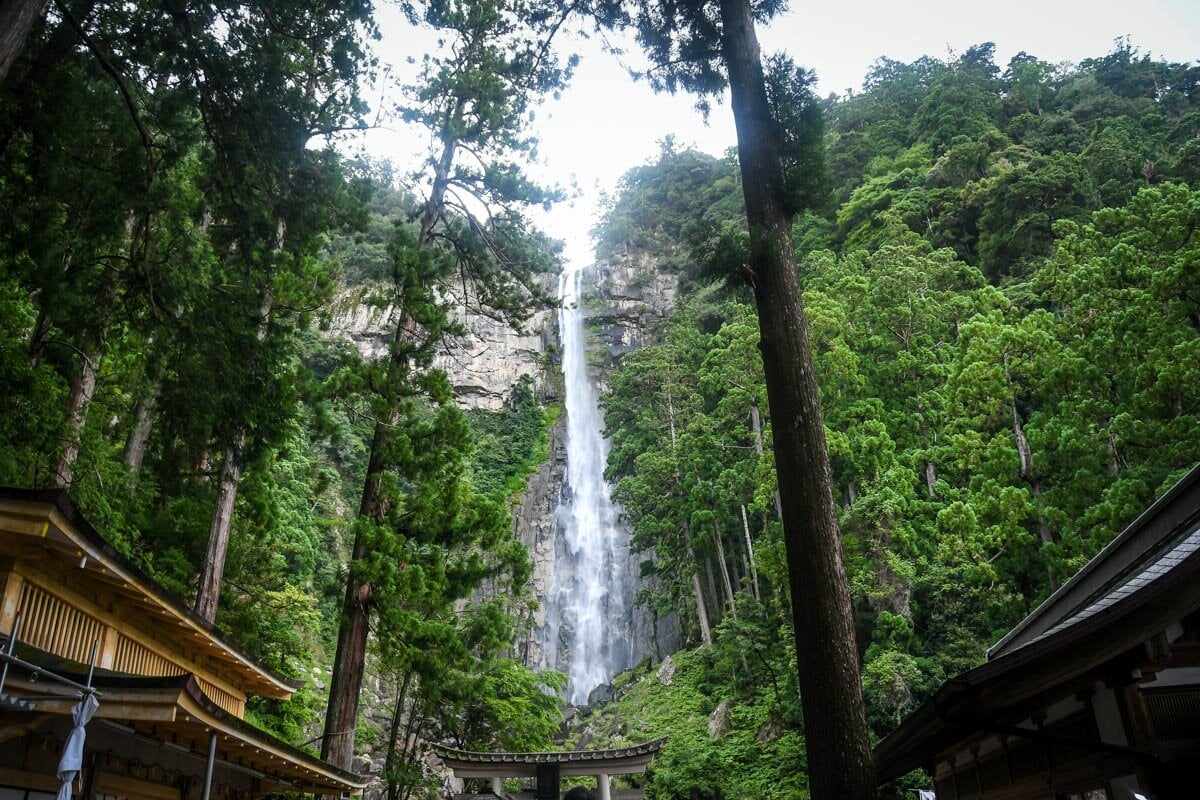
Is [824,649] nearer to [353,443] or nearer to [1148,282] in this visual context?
[1148,282]

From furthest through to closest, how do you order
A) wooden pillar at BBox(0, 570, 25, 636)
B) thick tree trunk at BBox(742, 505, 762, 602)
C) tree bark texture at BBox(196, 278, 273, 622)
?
thick tree trunk at BBox(742, 505, 762, 602) → tree bark texture at BBox(196, 278, 273, 622) → wooden pillar at BBox(0, 570, 25, 636)

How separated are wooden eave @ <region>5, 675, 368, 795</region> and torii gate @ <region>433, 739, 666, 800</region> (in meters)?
6.00

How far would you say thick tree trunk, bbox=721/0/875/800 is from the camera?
3744 millimetres

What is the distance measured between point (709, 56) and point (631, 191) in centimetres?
4001

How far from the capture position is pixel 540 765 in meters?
12.5

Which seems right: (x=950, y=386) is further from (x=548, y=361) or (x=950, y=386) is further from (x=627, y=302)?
(x=627, y=302)

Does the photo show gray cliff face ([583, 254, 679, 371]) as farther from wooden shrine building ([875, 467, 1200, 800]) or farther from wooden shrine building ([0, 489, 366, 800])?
wooden shrine building ([875, 467, 1200, 800])

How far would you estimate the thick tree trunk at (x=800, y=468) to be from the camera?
3.74 meters

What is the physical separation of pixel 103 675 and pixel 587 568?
89.7ft

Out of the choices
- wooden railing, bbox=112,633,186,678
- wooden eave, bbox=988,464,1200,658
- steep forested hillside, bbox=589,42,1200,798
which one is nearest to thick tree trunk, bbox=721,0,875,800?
steep forested hillside, bbox=589,42,1200,798

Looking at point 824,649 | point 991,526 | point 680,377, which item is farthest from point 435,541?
point 680,377

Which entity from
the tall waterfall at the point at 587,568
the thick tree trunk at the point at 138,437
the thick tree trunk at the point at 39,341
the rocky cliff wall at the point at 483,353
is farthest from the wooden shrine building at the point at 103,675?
the rocky cliff wall at the point at 483,353

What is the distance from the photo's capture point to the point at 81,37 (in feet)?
17.2

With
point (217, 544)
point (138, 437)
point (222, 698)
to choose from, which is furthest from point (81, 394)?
point (222, 698)
